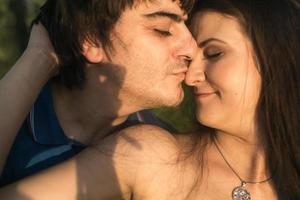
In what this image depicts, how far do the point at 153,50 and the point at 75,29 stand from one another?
428 millimetres

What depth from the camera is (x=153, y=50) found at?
2133 millimetres

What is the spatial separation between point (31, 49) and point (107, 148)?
0.55 m

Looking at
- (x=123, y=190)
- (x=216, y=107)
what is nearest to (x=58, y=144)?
(x=123, y=190)

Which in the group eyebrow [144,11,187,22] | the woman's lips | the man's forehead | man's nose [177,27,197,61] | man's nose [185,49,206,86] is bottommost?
the woman's lips

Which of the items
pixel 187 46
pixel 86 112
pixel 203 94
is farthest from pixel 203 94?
pixel 86 112

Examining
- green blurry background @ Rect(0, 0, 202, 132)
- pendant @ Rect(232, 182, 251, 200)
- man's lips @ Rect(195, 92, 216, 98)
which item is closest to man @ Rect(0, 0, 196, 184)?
man's lips @ Rect(195, 92, 216, 98)

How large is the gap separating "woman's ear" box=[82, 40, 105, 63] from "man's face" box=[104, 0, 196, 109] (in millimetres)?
70

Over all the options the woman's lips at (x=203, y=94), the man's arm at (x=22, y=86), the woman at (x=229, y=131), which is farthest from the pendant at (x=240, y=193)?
the man's arm at (x=22, y=86)

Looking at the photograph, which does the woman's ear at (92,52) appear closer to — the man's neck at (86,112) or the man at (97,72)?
the man at (97,72)

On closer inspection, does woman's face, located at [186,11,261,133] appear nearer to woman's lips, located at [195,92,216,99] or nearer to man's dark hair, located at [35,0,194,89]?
woman's lips, located at [195,92,216,99]

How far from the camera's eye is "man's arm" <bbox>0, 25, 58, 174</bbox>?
6.14 feet

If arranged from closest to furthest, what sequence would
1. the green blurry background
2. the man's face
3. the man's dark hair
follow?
1. the man's face
2. the man's dark hair
3. the green blurry background

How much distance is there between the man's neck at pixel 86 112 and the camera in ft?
7.28

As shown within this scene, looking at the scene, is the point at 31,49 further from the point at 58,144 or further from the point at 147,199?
the point at 147,199
